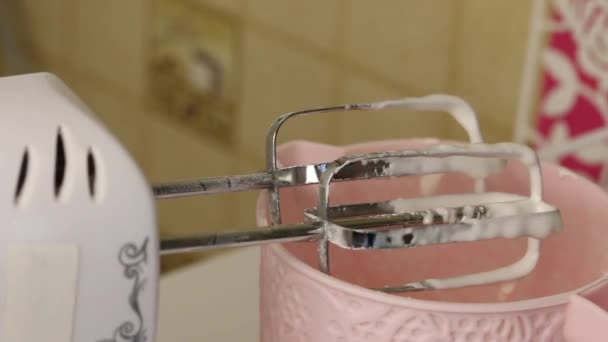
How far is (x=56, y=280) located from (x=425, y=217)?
0.43ft

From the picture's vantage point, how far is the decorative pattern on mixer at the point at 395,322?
335 millimetres

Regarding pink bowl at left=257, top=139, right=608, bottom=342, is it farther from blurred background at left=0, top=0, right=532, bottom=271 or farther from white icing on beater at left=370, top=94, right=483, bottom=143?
blurred background at left=0, top=0, right=532, bottom=271

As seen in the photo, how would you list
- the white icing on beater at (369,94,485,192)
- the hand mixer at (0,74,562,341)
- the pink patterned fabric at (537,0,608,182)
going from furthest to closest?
the pink patterned fabric at (537,0,608,182), the white icing on beater at (369,94,485,192), the hand mixer at (0,74,562,341)

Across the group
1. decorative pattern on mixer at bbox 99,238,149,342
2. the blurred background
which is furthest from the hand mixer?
the blurred background

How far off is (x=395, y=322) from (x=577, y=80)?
1.07ft

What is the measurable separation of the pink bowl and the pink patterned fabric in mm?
178

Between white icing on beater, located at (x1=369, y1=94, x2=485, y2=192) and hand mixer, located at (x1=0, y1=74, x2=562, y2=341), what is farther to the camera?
white icing on beater, located at (x1=369, y1=94, x2=485, y2=192)

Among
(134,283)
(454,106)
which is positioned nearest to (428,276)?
(454,106)

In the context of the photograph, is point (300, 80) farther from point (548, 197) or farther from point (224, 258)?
point (548, 197)

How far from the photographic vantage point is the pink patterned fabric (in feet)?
1.94

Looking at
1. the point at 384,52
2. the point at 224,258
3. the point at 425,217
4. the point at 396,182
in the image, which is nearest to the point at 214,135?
the point at 384,52

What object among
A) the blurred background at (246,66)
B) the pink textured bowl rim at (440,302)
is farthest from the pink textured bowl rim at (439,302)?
the blurred background at (246,66)

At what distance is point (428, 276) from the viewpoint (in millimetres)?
463

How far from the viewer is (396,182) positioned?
46cm
